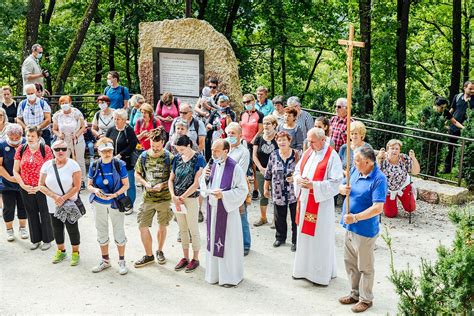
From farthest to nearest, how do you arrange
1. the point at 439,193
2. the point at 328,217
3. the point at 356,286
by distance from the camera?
the point at 439,193 → the point at 328,217 → the point at 356,286

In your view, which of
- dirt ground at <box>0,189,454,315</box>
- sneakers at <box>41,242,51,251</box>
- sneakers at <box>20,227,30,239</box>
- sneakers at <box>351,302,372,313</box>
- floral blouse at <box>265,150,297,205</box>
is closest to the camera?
sneakers at <box>351,302,372,313</box>

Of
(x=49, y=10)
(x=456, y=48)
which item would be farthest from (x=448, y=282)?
(x=49, y=10)

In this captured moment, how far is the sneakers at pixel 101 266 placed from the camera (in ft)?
26.2

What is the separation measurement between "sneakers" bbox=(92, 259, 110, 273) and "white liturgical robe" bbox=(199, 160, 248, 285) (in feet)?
4.66

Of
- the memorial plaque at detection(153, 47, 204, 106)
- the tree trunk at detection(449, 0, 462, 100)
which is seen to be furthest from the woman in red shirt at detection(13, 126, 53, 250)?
the tree trunk at detection(449, 0, 462, 100)

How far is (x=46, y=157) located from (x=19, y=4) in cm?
1102

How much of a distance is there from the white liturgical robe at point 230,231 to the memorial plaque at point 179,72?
17.1 feet

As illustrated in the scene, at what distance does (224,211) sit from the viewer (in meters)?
7.45

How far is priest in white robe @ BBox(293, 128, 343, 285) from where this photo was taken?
24.2ft

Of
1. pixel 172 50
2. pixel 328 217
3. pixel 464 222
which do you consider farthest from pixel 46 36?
pixel 464 222

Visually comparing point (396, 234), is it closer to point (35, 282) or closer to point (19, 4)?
point (35, 282)

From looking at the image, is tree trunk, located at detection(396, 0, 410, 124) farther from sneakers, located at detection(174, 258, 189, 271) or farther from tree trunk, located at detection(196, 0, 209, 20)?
sneakers, located at detection(174, 258, 189, 271)

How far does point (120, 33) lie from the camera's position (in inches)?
716

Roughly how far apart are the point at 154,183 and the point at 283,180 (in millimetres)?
1798
